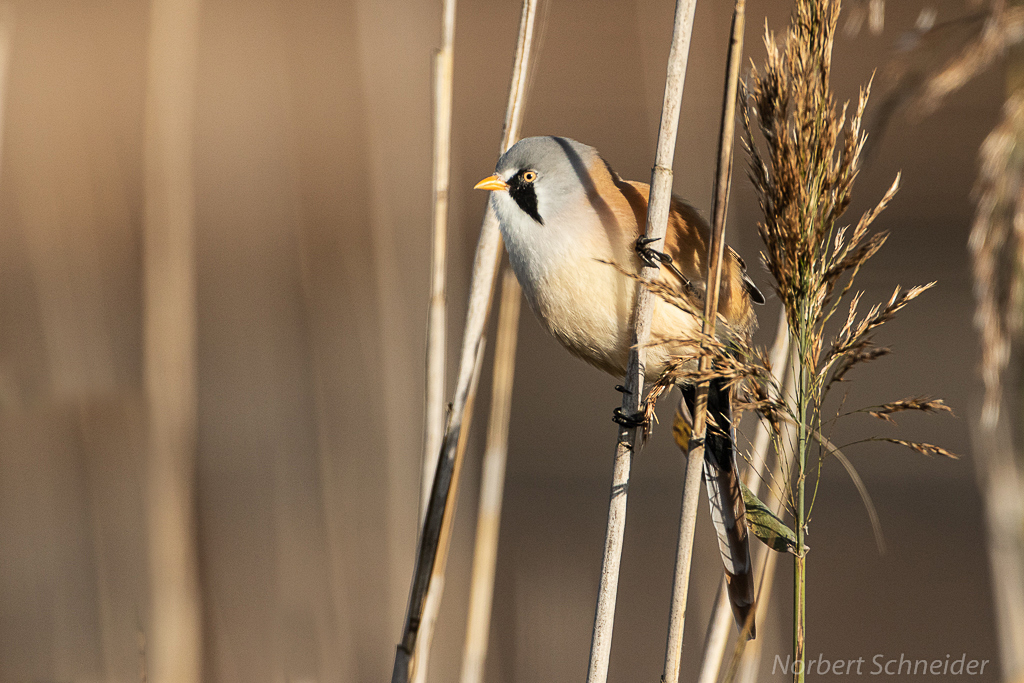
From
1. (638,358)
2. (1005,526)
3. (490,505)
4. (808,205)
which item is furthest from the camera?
(490,505)

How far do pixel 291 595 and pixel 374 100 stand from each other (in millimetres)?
1440

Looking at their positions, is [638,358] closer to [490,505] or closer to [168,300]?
[490,505]

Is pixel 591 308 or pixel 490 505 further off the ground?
pixel 591 308

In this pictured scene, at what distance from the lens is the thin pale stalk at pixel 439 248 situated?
116 centimetres

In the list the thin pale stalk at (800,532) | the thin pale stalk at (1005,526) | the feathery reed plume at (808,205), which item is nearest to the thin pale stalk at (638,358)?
the feathery reed plume at (808,205)

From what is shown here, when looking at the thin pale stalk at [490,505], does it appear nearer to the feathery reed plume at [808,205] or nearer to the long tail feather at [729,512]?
the long tail feather at [729,512]

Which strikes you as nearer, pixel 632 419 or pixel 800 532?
pixel 800 532

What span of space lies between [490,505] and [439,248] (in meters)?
0.51

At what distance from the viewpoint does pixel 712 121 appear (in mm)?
4008

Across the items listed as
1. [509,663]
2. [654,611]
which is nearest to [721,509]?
[509,663]

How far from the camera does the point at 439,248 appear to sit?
1211mm

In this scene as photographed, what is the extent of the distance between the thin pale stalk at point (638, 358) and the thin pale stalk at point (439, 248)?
324 millimetres

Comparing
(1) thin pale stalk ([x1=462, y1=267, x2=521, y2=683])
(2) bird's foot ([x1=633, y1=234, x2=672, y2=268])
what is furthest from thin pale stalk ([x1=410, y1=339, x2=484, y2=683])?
(2) bird's foot ([x1=633, y1=234, x2=672, y2=268])

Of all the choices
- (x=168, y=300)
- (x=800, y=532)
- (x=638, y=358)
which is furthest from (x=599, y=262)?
(x=168, y=300)
